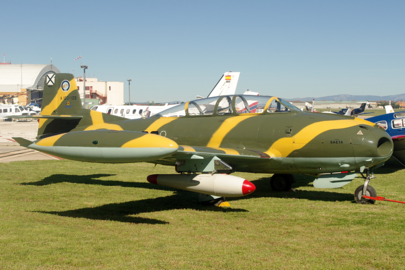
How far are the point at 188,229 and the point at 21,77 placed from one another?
12075 cm

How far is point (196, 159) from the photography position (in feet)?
28.9

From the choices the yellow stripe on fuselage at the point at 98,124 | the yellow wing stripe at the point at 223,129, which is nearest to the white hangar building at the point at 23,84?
the yellow stripe on fuselage at the point at 98,124

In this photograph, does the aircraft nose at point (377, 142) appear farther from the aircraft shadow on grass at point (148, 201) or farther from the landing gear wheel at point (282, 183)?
the landing gear wheel at point (282, 183)

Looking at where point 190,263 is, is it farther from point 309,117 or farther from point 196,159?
point 309,117

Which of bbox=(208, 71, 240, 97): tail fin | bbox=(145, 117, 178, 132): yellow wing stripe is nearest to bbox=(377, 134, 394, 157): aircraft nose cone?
bbox=(145, 117, 178, 132): yellow wing stripe

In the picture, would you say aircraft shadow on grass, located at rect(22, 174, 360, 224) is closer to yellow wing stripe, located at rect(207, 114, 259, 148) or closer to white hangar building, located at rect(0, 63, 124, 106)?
yellow wing stripe, located at rect(207, 114, 259, 148)

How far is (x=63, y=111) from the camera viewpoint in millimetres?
13516

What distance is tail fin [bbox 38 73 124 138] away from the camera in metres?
12.8

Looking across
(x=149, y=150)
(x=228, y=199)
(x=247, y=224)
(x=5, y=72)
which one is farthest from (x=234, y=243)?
(x=5, y=72)

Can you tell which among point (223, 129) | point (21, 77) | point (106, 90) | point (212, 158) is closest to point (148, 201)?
point (212, 158)

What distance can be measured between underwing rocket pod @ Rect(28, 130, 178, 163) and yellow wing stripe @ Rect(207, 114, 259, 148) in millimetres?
2944

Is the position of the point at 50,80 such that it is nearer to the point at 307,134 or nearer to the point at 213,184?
the point at 213,184

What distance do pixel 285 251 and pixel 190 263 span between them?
151 cm

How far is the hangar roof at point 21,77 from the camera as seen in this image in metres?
112
